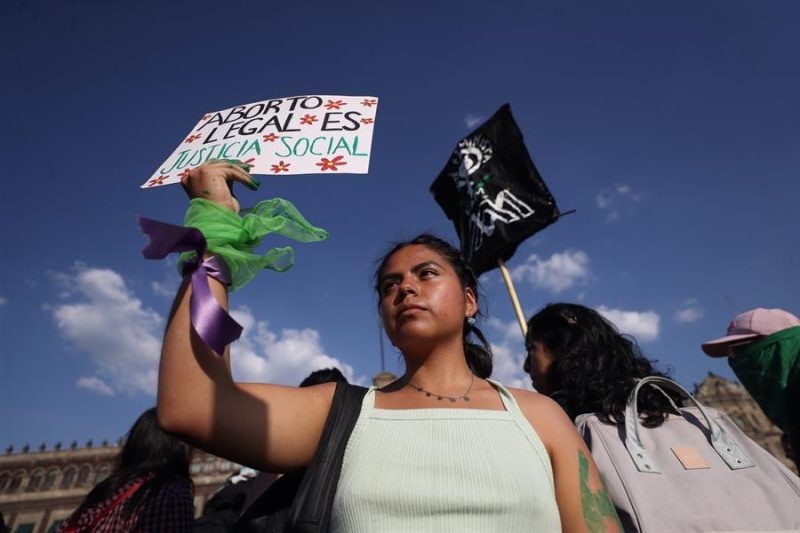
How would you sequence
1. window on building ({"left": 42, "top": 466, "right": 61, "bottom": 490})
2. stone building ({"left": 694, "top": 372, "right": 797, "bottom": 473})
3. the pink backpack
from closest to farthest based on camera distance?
1. the pink backpack
2. stone building ({"left": 694, "top": 372, "right": 797, "bottom": 473})
3. window on building ({"left": 42, "top": 466, "right": 61, "bottom": 490})

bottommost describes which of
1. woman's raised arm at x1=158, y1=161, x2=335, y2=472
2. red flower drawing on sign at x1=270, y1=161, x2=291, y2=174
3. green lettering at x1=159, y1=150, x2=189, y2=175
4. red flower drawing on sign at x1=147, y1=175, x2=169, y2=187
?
woman's raised arm at x1=158, y1=161, x2=335, y2=472

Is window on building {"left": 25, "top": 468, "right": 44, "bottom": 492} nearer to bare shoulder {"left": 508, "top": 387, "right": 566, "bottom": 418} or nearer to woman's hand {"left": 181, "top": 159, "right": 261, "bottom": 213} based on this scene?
woman's hand {"left": 181, "top": 159, "right": 261, "bottom": 213}

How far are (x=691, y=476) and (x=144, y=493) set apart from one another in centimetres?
277

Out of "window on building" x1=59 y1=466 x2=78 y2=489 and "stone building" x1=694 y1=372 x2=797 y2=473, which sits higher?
"stone building" x1=694 y1=372 x2=797 y2=473

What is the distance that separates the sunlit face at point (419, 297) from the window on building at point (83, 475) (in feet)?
159

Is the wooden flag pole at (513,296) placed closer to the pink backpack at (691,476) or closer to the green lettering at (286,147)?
the pink backpack at (691,476)

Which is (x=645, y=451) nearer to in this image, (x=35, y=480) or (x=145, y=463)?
(x=145, y=463)

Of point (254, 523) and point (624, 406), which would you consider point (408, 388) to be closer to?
point (254, 523)

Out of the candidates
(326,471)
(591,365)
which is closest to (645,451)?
(591,365)

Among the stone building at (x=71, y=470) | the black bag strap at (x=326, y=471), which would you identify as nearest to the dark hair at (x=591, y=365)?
the black bag strap at (x=326, y=471)

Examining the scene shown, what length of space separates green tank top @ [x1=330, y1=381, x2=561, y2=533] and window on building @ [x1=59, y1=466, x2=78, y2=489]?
49.2 meters

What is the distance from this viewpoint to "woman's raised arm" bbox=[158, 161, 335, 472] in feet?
4.00

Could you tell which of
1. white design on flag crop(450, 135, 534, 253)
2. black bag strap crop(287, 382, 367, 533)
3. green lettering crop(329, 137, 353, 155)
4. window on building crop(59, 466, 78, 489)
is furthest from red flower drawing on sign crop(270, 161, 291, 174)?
window on building crop(59, 466, 78, 489)

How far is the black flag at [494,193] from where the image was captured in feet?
18.4
